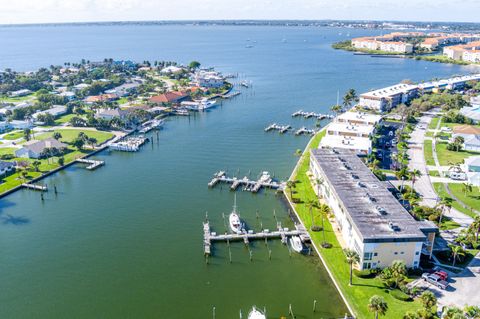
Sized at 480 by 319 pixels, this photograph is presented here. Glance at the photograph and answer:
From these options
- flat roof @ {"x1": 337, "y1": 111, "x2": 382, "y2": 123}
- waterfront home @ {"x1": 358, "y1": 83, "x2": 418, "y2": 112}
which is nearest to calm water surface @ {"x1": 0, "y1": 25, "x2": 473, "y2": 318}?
flat roof @ {"x1": 337, "y1": 111, "x2": 382, "y2": 123}

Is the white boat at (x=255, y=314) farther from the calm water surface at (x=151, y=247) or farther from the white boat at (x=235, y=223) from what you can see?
the white boat at (x=235, y=223)

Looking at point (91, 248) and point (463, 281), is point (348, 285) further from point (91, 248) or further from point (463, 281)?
point (91, 248)

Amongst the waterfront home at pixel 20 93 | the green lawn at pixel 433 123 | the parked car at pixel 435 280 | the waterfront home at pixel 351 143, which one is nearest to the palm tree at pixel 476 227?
the parked car at pixel 435 280

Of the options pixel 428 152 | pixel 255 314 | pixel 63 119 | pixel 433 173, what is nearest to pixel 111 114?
pixel 63 119

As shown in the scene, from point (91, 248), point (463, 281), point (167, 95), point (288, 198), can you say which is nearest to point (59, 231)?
point (91, 248)

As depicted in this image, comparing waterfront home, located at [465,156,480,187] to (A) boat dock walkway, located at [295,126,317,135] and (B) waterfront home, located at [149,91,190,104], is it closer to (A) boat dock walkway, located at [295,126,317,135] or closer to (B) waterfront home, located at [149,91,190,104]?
(A) boat dock walkway, located at [295,126,317,135]
